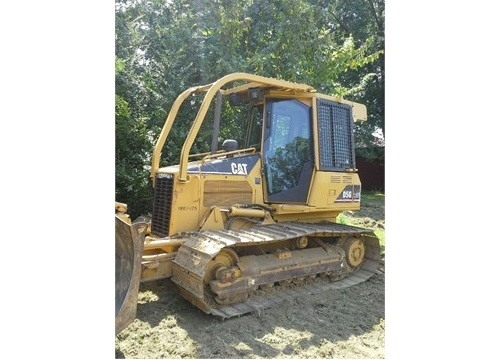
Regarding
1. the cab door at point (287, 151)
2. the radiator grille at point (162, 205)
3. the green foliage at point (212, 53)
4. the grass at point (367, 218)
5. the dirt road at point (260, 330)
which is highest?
the green foliage at point (212, 53)

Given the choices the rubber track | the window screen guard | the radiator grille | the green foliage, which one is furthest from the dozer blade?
the green foliage

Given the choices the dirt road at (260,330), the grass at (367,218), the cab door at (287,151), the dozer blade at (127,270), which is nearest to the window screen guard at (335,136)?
the cab door at (287,151)

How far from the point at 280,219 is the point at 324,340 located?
1696 millimetres

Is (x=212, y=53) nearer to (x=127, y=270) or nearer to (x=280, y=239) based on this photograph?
(x=280, y=239)

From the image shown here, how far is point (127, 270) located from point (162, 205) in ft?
3.67

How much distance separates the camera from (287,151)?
4.82 meters

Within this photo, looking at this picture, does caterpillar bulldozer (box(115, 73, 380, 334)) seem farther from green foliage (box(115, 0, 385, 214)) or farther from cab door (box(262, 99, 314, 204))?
green foliage (box(115, 0, 385, 214))

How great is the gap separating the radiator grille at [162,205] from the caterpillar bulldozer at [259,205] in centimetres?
1

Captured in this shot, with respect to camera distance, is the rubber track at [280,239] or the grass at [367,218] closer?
the rubber track at [280,239]

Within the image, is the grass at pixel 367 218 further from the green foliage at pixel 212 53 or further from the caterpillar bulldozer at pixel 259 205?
the caterpillar bulldozer at pixel 259 205

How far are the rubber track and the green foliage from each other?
1.62 m

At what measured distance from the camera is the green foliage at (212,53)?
6.20m

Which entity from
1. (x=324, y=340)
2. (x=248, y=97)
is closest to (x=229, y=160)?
(x=248, y=97)

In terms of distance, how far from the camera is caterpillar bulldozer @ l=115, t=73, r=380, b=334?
12.5 ft
